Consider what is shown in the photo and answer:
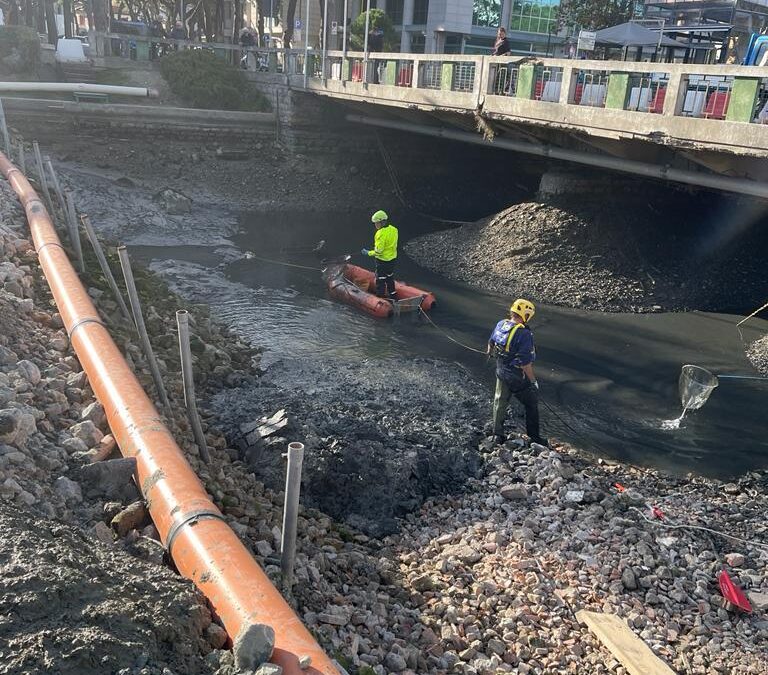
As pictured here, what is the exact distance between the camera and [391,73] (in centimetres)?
1912

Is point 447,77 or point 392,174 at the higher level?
point 447,77

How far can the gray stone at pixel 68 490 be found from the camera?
5.03 m

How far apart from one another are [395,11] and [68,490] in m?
38.2

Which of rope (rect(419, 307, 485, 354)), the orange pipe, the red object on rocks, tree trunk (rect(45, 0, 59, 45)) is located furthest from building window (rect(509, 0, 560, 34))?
the red object on rocks

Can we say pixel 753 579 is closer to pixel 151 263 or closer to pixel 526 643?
pixel 526 643

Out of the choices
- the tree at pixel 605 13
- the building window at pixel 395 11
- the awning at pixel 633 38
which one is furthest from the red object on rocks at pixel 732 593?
the building window at pixel 395 11

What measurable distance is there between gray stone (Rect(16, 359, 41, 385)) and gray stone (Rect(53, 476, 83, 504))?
163 centimetres

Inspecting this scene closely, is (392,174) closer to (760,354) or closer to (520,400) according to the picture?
(760,354)

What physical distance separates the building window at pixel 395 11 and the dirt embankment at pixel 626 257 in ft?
79.6

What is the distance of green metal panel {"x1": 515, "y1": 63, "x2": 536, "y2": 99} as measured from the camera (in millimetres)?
14617

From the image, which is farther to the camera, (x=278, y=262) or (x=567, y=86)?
(x=278, y=262)

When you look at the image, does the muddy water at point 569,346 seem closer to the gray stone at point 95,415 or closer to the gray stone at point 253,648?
the gray stone at point 95,415

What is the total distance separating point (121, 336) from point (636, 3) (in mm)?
27463

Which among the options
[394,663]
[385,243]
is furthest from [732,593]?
[385,243]
